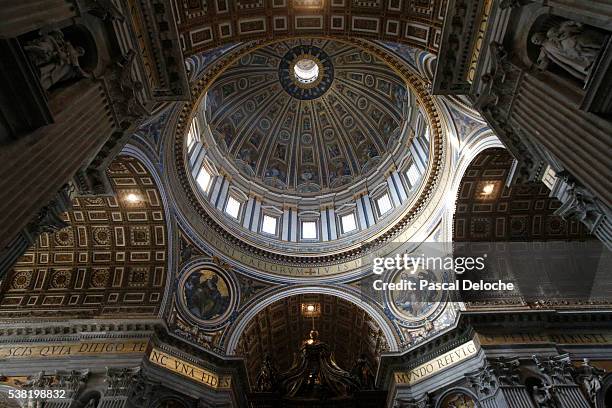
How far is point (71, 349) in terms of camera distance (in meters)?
14.1

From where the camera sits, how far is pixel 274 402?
12.5 metres

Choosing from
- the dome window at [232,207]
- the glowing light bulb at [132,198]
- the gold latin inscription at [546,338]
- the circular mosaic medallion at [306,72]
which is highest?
the circular mosaic medallion at [306,72]

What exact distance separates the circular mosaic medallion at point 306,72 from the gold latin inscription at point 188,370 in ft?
62.3

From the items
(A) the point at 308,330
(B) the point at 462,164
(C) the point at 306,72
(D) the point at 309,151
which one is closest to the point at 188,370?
(A) the point at 308,330

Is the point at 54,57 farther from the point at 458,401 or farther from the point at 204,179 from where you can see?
the point at 458,401

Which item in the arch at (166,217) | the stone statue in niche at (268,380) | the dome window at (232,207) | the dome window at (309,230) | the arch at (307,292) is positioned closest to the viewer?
the stone statue in niche at (268,380)

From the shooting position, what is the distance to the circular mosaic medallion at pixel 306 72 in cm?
2611

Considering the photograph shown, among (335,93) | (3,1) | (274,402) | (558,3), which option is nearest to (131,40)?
(3,1)

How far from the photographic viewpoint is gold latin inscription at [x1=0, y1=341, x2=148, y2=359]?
13875mm

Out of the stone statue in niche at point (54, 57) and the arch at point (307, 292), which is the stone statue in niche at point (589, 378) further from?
the stone statue in niche at point (54, 57)

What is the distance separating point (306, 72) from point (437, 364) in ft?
66.9

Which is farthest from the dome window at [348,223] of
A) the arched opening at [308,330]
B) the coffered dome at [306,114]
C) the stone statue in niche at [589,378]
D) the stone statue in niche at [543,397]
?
the stone statue in niche at [589,378]

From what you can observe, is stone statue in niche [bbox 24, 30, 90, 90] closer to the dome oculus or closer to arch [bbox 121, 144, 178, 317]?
arch [bbox 121, 144, 178, 317]

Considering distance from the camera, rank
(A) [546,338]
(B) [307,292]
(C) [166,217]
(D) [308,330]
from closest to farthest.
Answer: (A) [546,338], (C) [166,217], (B) [307,292], (D) [308,330]
